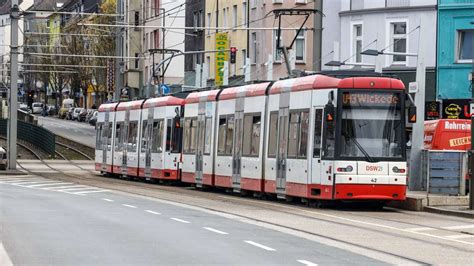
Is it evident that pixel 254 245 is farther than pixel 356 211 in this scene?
No

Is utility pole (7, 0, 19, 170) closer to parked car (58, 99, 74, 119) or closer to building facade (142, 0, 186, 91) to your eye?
building facade (142, 0, 186, 91)

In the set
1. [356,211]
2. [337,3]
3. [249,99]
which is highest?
[337,3]

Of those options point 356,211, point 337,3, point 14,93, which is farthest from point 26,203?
point 337,3

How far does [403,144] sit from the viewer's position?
→ 28.5 meters

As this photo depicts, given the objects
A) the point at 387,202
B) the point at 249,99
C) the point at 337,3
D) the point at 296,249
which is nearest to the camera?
the point at 296,249

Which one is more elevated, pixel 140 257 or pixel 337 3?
pixel 337 3

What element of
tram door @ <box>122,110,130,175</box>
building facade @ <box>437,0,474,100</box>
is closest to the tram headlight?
tram door @ <box>122,110,130,175</box>

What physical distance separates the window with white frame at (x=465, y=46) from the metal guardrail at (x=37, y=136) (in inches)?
1123

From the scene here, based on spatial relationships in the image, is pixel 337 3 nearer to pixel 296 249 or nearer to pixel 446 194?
pixel 446 194

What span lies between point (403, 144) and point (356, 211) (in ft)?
6.57

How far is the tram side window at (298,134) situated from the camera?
29.5 metres

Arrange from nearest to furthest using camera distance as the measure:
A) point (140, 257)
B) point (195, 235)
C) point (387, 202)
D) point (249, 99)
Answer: point (140, 257)
point (195, 235)
point (387, 202)
point (249, 99)

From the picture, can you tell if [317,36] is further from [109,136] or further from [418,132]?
[418,132]

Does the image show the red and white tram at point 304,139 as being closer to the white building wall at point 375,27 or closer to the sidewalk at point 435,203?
the sidewalk at point 435,203
